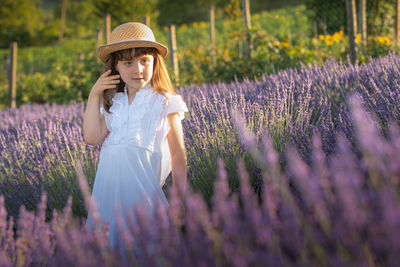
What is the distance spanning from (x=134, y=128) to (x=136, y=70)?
0.28 metres

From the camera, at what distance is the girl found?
1727mm

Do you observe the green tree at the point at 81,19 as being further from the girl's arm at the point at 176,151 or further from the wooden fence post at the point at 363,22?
the girl's arm at the point at 176,151

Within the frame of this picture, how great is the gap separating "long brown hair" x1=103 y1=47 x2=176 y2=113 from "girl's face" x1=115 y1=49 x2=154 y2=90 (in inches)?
1.1

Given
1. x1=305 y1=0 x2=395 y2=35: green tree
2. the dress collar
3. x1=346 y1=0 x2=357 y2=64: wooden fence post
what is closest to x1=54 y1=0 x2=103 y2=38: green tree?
x1=305 y1=0 x2=395 y2=35: green tree

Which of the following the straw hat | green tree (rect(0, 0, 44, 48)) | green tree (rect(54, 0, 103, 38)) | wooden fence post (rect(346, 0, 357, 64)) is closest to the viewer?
the straw hat

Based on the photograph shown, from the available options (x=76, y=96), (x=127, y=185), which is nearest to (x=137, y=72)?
(x=127, y=185)

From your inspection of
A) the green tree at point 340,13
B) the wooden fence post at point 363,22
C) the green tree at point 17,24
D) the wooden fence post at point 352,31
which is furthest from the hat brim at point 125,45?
the green tree at point 17,24

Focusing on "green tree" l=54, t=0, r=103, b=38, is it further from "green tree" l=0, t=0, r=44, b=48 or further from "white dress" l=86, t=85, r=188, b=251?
"white dress" l=86, t=85, r=188, b=251

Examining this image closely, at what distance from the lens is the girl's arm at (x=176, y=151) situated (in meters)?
1.72

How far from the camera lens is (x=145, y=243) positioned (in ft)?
3.34

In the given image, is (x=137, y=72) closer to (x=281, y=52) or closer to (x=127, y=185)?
(x=127, y=185)

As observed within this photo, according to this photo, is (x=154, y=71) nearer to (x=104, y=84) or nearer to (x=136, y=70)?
(x=136, y=70)

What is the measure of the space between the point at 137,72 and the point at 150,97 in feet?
0.43

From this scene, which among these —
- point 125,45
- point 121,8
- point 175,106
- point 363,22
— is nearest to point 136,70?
point 125,45
